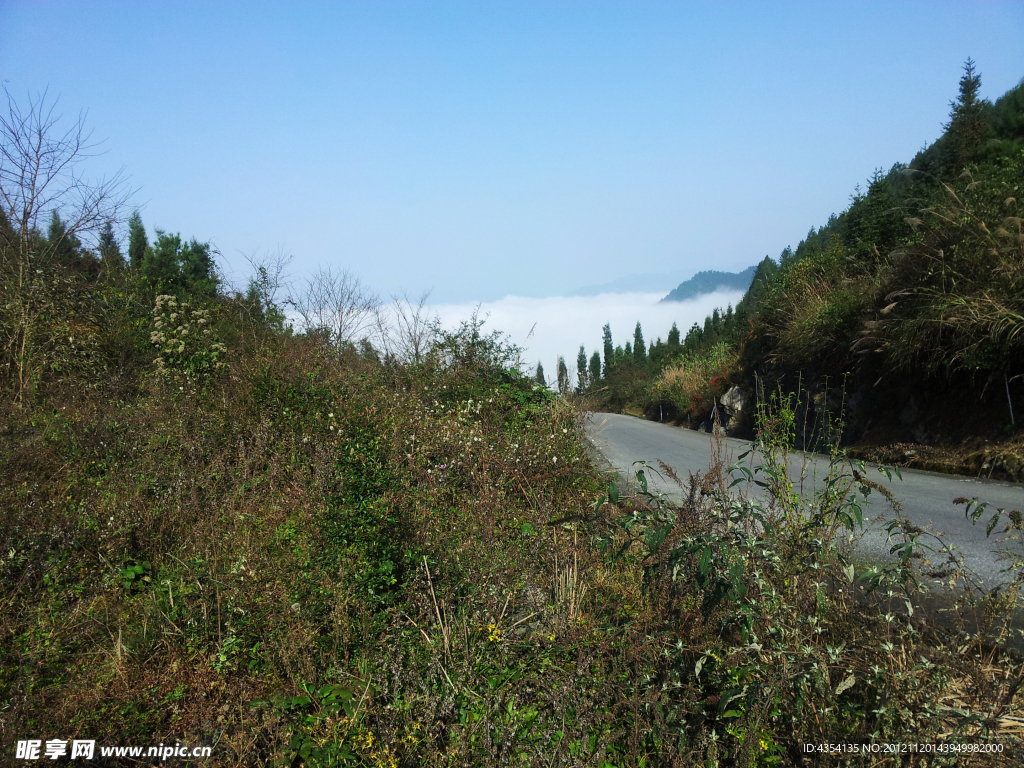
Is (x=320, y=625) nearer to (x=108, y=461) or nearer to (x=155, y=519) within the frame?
(x=155, y=519)

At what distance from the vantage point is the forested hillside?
29.8 feet

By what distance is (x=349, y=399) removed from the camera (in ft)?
24.4

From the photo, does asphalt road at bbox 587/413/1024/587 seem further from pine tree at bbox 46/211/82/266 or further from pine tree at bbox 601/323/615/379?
pine tree at bbox 601/323/615/379

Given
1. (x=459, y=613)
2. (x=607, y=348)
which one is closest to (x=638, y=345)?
(x=607, y=348)

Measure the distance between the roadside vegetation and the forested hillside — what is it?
71.5 inches

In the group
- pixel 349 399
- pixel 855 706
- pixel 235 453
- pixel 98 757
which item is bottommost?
pixel 98 757

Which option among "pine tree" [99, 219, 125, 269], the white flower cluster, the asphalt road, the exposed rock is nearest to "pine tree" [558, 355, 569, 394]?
the asphalt road

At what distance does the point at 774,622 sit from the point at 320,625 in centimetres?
262

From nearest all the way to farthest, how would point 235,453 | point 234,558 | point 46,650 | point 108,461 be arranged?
1. point 46,650
2. point 234,558
3. point 108,461
4. point 235,453

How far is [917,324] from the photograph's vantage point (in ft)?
33.7

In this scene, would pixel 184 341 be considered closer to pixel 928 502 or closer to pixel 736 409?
pixel 928 502

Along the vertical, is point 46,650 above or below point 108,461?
below

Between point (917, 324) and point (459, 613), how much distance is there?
10673 millimetres

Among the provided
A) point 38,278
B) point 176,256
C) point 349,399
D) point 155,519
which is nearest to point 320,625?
point 155,519
